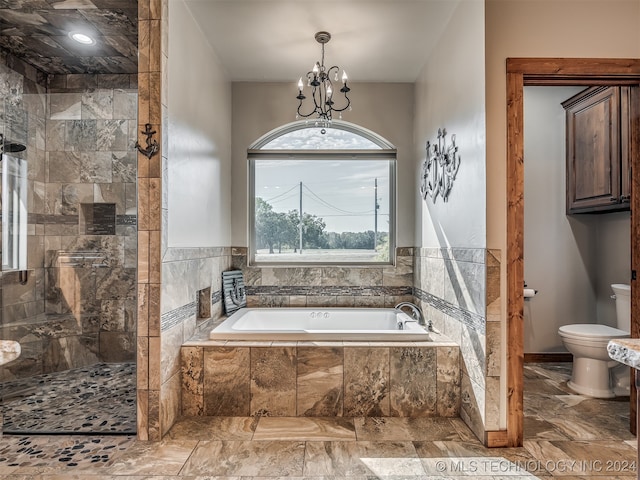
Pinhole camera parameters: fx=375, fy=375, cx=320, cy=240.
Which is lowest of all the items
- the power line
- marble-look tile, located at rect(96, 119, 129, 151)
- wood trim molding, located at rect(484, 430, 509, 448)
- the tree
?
wood trim molding, located at rect(484, 430, 509, 448)

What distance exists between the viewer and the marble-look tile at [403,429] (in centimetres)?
213

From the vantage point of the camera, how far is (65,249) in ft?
8.45

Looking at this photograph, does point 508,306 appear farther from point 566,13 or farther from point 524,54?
point 566,13

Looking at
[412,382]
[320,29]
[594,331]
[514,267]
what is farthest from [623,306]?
[320,29]

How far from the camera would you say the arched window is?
12.1 ft

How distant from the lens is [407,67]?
328 cm

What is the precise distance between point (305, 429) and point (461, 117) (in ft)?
7.01

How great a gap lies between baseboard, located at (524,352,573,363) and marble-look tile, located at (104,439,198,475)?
3.01 meters

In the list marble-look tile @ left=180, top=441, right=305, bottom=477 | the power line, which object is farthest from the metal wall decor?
marble-look tile @ left=180, top=441, right=305, bottom=477

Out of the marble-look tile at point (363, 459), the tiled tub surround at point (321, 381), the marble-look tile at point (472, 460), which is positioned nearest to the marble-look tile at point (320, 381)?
the tiled tub surround at point (321, 381)

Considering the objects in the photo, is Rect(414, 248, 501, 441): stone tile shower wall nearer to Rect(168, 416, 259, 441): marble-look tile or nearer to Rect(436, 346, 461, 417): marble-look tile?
Rect(436, 346, 461, 417): marble-look tile

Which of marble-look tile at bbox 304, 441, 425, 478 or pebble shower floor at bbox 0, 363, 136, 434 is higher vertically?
pebble shower floor at bbox 0, 363, 136, 434

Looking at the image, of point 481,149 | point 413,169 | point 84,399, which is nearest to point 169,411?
point 84,399

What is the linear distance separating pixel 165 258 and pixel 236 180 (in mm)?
1624
